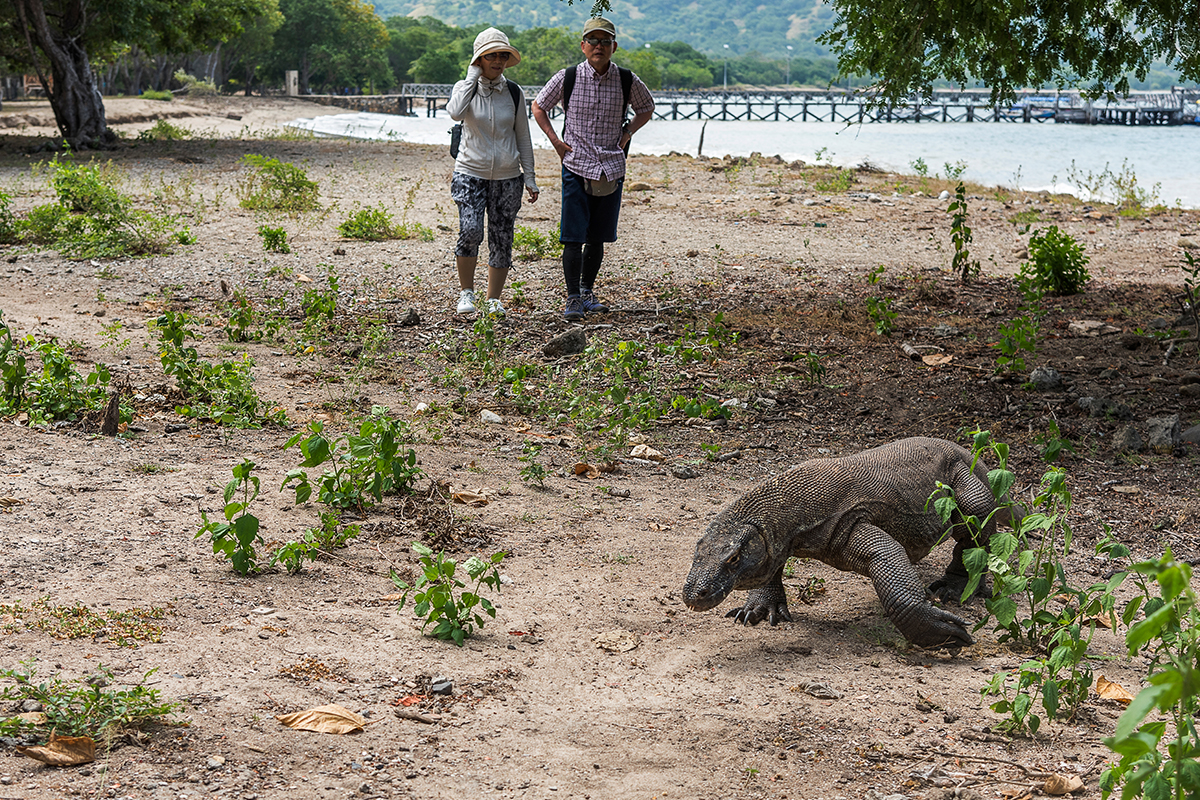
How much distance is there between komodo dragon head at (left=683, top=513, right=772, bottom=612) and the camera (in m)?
3.34

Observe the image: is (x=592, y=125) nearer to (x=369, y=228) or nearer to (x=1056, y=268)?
(x=1056, y=268)

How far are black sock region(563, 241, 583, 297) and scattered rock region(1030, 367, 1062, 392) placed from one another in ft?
11.2

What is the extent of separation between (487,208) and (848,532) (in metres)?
5.03

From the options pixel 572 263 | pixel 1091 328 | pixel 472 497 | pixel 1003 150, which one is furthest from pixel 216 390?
pixel 1003 150

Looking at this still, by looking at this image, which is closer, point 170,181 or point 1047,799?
point 1047,799

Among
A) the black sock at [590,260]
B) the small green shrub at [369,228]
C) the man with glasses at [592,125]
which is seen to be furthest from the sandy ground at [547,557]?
the small green shrub at [369,228]

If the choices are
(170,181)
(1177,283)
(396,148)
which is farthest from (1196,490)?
(396,148)

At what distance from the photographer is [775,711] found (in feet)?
9.58

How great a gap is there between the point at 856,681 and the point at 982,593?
1047 mm

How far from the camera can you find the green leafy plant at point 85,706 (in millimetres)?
2393

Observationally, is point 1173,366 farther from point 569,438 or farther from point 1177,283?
point 569,438

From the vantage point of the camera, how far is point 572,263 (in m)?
7.75

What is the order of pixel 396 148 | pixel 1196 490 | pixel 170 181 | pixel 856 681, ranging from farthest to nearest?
pixel 396 148, pixel 170 181, pixel 1196 490, pixel 856 681

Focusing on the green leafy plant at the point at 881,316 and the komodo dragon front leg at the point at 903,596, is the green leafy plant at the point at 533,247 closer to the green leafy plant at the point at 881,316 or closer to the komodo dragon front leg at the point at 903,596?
the green leafy plant at the point at 881,316
